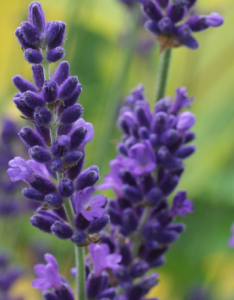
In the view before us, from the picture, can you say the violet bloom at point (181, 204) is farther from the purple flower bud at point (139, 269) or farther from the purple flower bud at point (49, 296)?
the purple flower bud at point (49, 296)

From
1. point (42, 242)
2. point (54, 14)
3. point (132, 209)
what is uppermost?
point (54, 14)

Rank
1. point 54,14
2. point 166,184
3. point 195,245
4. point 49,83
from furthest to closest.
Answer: point 54,14 → point 195,245 → point 166,184 → point 49,83

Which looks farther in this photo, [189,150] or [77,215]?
[189,150]

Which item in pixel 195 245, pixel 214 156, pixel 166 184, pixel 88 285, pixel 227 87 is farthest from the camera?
pixel 227 87

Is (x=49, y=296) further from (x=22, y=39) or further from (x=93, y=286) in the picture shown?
(x=22, y=39)

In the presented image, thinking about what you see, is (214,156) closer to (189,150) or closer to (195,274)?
(195,274)

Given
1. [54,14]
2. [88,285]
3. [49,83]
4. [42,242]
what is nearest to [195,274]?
[42,242]

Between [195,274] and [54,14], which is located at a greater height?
[54,14]

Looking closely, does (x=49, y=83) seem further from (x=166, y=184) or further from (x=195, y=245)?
(x=195, y=245)
